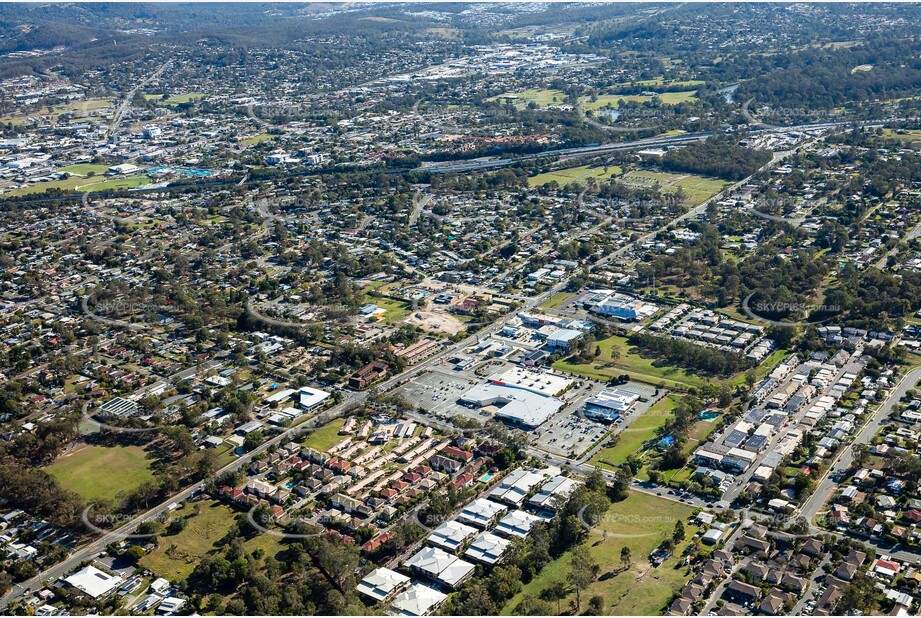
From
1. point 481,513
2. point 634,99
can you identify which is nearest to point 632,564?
point 481,513

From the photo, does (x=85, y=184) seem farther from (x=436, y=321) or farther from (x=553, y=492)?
(x=553, y=492)

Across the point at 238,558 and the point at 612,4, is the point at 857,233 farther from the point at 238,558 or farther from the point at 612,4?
the point at 612,4

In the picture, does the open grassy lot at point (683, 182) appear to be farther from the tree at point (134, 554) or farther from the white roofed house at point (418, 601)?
the tree at point (134, 554)

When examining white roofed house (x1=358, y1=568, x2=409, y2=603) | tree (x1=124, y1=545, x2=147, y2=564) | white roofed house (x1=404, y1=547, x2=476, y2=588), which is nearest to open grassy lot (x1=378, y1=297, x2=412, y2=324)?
white roofed house (x1=404, y1=547, x2=476, y2=588)

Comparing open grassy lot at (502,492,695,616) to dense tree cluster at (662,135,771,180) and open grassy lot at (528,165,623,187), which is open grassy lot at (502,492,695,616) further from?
dense tree cluster at (662,135,771,180)

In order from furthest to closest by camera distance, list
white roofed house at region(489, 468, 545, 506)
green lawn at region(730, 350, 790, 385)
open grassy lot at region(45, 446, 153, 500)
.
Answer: green lawn at region(730, 350, 790, 385) < open grassy lot at region(45, 446, 153, 500) < white roofed house at region(489, 468, 545, 506)

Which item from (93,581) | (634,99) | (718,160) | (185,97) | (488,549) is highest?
(185,97)
